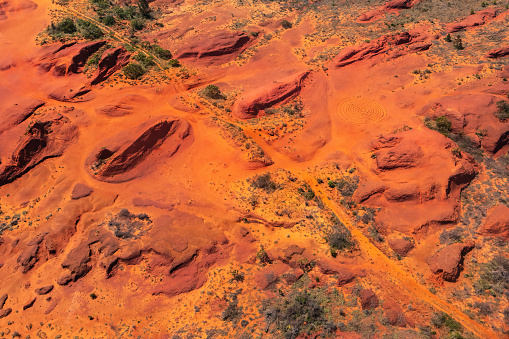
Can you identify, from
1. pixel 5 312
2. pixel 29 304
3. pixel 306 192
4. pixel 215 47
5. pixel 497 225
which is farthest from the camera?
pixel 215 47

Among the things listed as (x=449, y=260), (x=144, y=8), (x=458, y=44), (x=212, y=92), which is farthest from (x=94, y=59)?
(x=458, y=44)

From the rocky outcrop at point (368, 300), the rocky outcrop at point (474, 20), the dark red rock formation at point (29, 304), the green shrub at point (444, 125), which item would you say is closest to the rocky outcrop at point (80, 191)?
the dark red rock formation at point (29, 304)

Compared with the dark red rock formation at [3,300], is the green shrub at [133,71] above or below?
above

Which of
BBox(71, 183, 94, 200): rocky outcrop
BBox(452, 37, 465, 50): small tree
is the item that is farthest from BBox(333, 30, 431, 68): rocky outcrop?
BBox(71, 183, 94, 200): rocky outcrop

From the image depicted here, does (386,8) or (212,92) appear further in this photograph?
(386,8)

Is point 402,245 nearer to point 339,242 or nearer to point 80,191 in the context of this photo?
point 339,242

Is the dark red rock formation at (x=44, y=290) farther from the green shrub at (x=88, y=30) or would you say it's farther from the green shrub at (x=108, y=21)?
the green shrub at (x=108, y=21)
